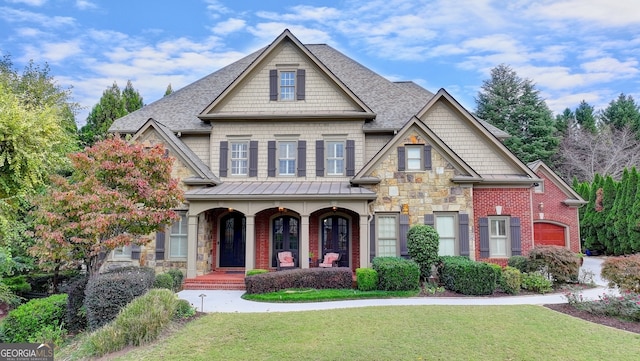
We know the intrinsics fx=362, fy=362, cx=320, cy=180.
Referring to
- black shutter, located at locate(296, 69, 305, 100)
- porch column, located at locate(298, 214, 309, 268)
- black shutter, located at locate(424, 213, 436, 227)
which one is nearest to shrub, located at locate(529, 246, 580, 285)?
black shutter, located at locate(424, 213, 436, 227)

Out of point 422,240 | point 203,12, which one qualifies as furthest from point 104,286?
point 203,12

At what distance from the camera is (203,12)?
1480cm

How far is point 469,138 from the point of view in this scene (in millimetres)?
15227

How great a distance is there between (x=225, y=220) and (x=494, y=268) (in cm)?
1043

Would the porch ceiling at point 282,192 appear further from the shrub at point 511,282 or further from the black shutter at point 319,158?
the shrub at point 511,282

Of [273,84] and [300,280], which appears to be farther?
[273,84]

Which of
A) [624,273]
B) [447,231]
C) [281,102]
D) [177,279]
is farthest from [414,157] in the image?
[177,279]

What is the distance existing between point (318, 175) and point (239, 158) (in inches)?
137

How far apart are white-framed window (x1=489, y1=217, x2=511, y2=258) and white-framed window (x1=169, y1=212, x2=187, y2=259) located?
475 inches

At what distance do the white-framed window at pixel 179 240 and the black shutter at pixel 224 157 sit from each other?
7.64 ft

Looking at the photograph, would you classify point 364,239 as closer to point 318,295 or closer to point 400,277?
point 400,277

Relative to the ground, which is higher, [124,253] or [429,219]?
[429,219]

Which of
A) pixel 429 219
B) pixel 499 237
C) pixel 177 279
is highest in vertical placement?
pixel 429 219

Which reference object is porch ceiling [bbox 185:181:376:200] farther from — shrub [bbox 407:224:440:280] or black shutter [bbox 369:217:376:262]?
shrub [bbox 407:224:440:280]
